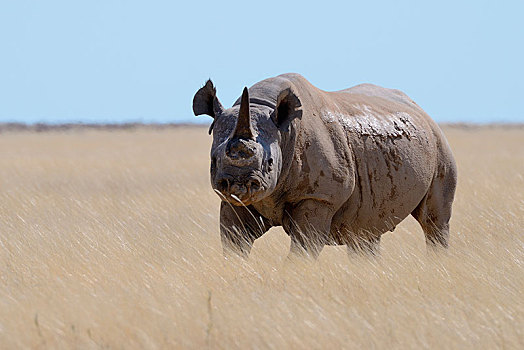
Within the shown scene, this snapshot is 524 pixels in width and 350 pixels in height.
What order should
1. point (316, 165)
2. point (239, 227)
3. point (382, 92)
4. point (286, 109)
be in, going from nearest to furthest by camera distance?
point (286, 109) < point (316, 165) < point (239, 227) < point (382, 92)

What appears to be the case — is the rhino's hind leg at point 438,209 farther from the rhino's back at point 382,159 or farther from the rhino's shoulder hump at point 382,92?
the rhino's shoulder hump at point 382,92

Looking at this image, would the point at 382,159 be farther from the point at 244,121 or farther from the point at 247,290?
the point at 247,290

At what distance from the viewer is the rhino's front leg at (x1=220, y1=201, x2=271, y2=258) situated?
6.61 meters

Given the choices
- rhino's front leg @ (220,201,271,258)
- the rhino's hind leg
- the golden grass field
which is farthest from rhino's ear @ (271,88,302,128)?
the rhino's hind leg

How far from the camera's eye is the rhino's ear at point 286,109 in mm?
6105

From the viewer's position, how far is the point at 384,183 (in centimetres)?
712

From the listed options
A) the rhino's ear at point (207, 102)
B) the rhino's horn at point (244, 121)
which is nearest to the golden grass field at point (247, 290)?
the rhino's horn at point (244, 121)

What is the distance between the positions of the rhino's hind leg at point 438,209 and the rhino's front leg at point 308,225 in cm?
174

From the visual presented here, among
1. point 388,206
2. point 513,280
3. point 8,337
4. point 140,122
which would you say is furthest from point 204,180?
point 140,122

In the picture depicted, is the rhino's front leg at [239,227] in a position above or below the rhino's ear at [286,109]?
below

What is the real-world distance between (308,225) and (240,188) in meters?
0.96

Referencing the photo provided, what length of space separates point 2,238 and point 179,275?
2724 millimetres

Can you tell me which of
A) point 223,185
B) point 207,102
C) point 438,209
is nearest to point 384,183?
point 438,209

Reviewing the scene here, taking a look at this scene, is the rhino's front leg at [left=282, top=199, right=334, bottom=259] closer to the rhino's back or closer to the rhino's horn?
the rhino's back
